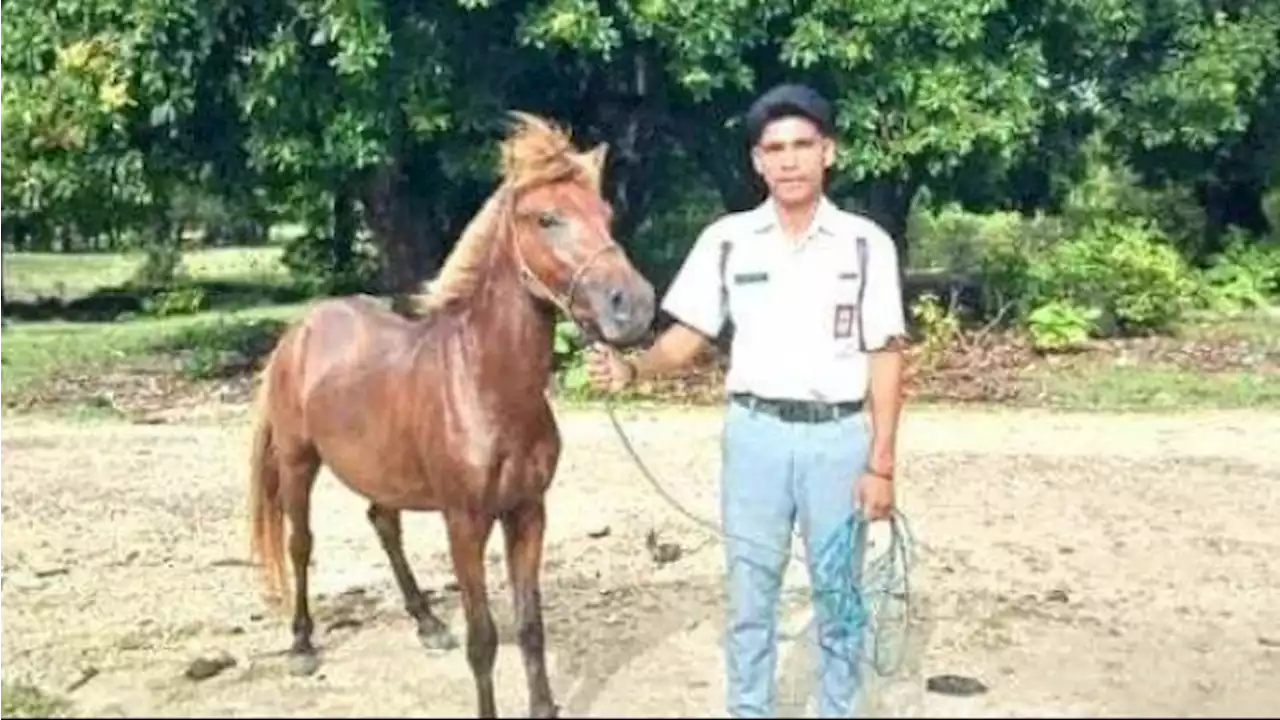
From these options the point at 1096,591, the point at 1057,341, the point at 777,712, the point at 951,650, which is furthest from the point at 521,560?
the point at 1057,341

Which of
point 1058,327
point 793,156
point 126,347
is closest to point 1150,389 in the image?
point 1058,327

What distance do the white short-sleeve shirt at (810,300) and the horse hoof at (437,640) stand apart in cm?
247

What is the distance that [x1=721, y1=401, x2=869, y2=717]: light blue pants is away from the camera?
19.2 feet

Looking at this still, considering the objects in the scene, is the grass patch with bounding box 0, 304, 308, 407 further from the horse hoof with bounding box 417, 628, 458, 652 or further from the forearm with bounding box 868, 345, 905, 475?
the forearm with bounding box 868, 345, 905, 475

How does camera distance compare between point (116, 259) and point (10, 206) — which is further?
point (116, 259)

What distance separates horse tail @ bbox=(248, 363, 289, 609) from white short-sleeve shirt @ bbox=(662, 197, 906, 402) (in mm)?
2593

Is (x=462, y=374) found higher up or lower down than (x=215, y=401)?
higher up

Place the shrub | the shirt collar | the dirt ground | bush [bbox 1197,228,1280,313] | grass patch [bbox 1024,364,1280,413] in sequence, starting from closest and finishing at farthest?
the shirt collar < the dirt ground < grass patch [bbox 1024,364,1280,413] < the shrub < bush [bbox 1197,228,1280,313]

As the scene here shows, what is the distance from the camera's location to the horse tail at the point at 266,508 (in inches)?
316

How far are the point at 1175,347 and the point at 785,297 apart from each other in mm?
14337

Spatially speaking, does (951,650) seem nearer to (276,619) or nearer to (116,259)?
(276,619)

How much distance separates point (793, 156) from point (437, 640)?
9.78 feet

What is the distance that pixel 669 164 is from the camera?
20672 mm

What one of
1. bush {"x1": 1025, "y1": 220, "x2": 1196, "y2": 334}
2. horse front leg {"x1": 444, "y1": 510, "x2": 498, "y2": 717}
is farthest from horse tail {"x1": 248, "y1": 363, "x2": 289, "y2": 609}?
bush {"x1": 1025, "y1": 220, "x2": 1196, "y2": 334}
